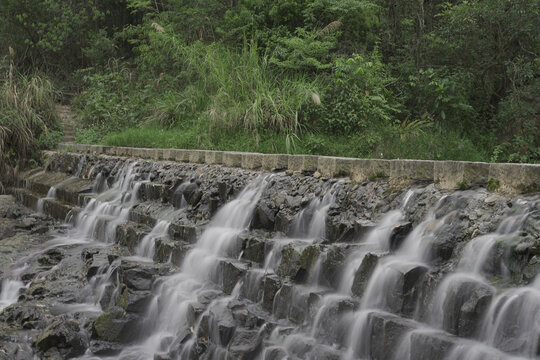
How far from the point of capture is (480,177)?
3.91 m

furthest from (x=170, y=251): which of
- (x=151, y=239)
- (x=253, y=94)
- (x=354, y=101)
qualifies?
(x=354, y=101)

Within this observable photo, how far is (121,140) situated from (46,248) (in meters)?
3.92

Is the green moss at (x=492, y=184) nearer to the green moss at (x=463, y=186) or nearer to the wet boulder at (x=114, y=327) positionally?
the green moss at (x=463, y=186)

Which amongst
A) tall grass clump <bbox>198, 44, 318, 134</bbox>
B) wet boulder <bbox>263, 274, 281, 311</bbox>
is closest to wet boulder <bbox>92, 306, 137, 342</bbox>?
wet boulder <bbox>263, 274, 281, 311</bbox>

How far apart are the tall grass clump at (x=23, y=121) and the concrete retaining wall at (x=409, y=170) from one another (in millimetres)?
6816

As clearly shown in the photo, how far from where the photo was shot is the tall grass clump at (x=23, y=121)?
37.8 feet

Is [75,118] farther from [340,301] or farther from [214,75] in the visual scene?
[340,301]

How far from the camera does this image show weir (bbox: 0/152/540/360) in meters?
3.18

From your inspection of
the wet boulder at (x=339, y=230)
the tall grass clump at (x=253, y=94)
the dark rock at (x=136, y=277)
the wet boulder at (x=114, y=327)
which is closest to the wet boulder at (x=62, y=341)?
the wet boulder at (x=114, y=327)

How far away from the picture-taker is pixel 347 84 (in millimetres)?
8320

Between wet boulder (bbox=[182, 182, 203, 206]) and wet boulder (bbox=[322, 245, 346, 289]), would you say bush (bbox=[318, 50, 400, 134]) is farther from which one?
wet boulder (bbox=[322, 245, 346, 289])

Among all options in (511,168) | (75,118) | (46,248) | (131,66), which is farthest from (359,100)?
(131,66)

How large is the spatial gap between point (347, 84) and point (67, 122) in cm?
942

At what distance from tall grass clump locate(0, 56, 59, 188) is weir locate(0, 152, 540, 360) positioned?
5045 millimetres
